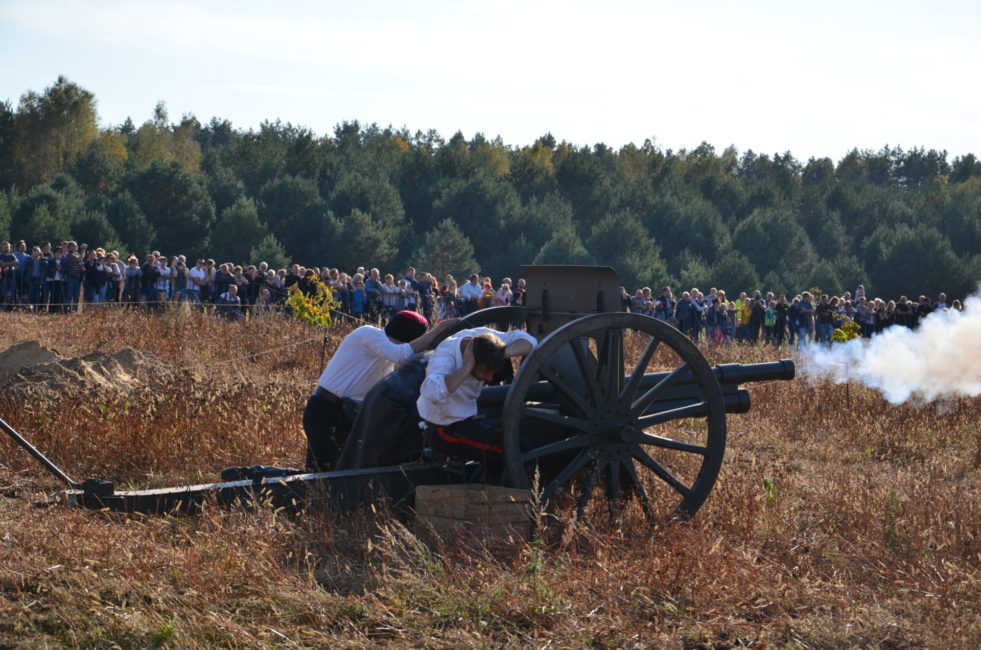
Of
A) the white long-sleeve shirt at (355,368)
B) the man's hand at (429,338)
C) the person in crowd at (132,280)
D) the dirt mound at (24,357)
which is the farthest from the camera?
the person in crowd at (132,280)

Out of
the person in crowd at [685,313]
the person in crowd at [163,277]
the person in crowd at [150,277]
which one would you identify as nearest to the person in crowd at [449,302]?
the person in crowd at [685,313]

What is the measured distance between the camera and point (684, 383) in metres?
7.30

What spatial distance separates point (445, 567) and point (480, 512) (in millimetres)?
500

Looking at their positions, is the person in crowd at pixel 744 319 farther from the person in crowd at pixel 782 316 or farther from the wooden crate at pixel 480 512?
the wooden crate at pixel 480 512

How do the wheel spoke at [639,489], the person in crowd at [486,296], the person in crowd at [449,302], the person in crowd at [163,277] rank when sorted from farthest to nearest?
the person in crowd at [449,302] < the person in crowd at [486,296] < the person in crowd at [163,277] < the wheel spoke at [639,489]

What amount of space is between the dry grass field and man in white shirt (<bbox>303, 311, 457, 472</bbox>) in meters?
0.75

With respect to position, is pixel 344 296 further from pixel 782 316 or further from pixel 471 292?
pixel 782 316

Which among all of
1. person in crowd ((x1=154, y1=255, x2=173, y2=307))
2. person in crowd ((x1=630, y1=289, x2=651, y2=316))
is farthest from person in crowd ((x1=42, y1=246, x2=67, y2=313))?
person in crowd ((x1=630, y1=289, x2=651, y2=316))

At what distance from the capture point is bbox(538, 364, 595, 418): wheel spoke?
654 centimetres

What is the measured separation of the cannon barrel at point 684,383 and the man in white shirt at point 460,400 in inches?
11.8

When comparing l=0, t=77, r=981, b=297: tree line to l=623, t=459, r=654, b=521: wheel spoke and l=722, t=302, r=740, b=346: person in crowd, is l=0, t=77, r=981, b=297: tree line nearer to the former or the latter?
l=722, t=302, r=740, b=346: person in crowd

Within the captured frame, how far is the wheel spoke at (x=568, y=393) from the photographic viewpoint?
21.5 feet

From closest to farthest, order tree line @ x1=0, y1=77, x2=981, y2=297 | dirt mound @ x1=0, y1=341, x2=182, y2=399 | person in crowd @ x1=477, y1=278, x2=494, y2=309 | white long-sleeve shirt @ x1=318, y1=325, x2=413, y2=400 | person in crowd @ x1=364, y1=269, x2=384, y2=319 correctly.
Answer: white long-sleeve shirt @ x1=318, y1=325, x2=413, y2=400 < dirt mound @ x1=0, y1=341, x2=182, y2=399 < person in crowd @ x1=364, y1=269, x2=384, y2=319 < person in crowd @ x1=477, y1=278, x2=494, y2=309 < tree line @ x1=0, y1=77, x2=981, y2=297

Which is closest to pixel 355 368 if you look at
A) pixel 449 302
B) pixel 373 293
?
pixel 373 293
